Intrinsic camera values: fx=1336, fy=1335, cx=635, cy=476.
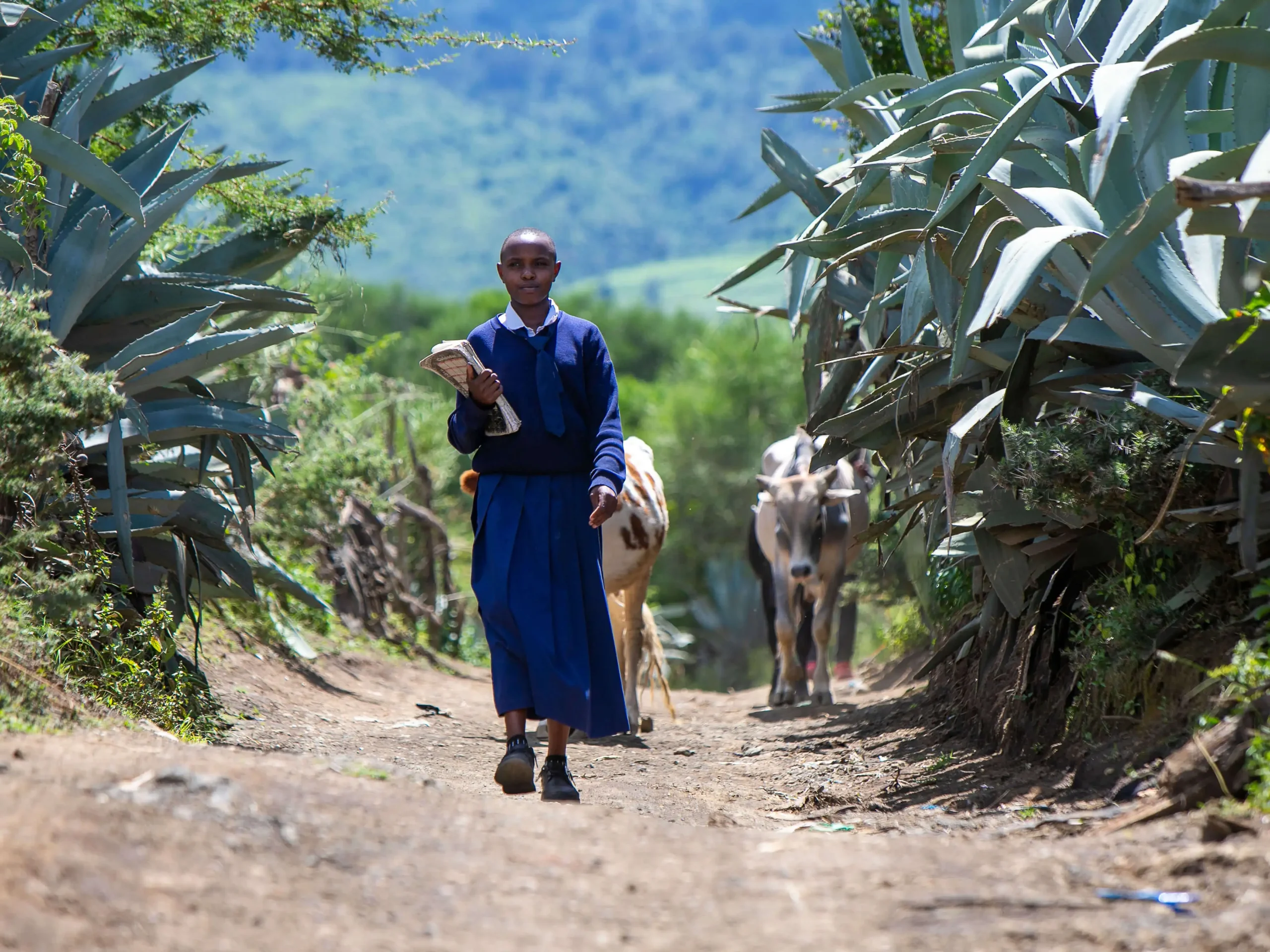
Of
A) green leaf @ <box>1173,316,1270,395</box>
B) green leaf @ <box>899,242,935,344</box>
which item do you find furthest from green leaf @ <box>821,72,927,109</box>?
green leaf @ <box>1173,316,1270,395</box>

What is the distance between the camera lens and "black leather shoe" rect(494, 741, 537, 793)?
481 cm

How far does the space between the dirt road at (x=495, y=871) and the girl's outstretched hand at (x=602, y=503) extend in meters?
1.17

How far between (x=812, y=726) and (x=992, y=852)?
4.77 m

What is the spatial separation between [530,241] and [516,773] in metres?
2.01

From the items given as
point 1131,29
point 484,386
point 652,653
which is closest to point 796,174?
point 1131,29

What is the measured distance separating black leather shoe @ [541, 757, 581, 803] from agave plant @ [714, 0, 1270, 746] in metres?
1.80

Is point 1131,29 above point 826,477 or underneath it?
above

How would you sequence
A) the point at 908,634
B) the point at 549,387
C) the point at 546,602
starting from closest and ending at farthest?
the point at 546,602 < the point at 549,387 < the point at 908,634

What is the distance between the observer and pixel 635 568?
833 centimetres

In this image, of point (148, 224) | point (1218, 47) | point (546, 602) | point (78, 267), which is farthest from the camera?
point (148, 224)

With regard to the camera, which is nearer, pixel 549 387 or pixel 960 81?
pixel 549 387

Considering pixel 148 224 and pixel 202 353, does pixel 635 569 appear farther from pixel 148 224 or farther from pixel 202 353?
pixel 148 224

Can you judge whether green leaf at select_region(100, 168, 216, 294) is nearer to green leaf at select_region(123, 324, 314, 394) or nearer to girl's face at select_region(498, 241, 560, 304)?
green leaf at select_region(123, 324, 314, 394)

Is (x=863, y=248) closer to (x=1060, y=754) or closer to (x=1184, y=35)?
(x=1184, y=35)
